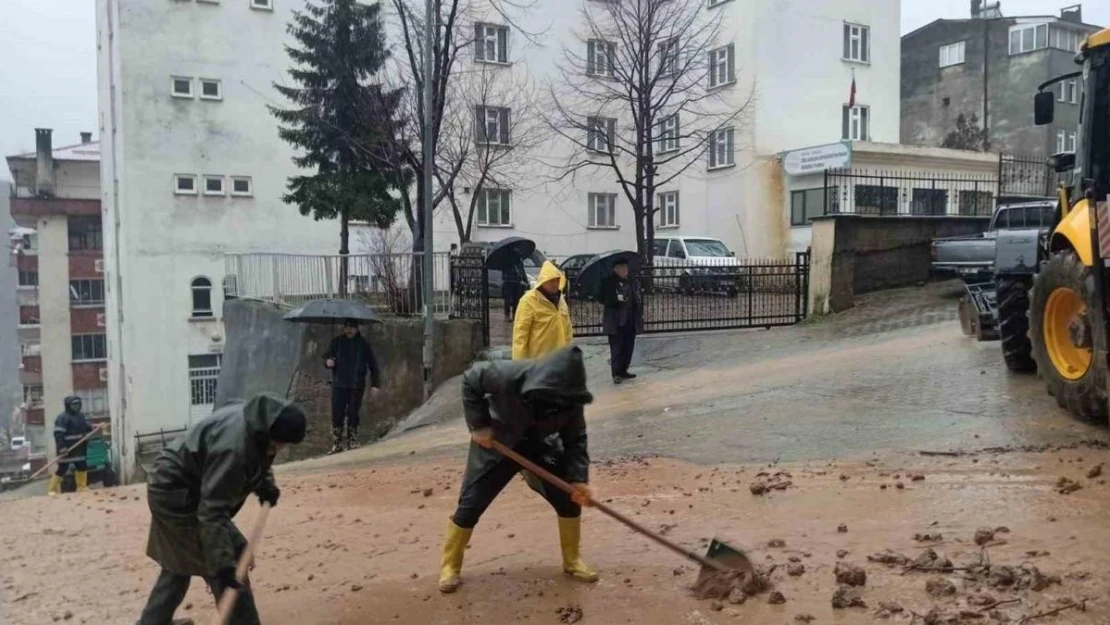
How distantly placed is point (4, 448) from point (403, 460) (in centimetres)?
6015

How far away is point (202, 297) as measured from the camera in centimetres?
2852

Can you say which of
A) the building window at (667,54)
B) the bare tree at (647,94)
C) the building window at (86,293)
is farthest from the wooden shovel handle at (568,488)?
the building window at (86,293)

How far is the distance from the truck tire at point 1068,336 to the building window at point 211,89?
84.0ft

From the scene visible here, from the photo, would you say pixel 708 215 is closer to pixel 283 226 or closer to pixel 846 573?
pixel 283 226

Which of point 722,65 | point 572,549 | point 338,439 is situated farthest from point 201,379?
point 572,549

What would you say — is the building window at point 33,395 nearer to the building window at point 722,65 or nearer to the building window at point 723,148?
the building window at point 723,148

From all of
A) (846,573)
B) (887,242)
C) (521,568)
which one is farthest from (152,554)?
(887,242)

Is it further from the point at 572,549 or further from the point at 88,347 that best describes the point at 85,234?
the point at 572,549

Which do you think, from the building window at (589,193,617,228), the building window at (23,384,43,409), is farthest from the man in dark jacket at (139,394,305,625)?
the building window at (23,384,43,409)

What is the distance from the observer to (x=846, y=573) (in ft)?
14.8

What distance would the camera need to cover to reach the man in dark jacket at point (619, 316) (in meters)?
11.6

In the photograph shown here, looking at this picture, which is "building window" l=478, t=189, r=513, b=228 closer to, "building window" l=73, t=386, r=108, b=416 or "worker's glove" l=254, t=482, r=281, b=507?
"building window" l=73, t=386, r=108, b=416

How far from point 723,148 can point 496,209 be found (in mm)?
7888

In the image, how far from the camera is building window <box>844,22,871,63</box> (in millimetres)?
30250
